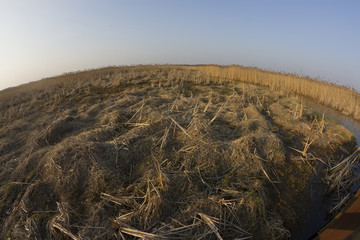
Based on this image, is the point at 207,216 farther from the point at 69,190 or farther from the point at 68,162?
the point at 68,162

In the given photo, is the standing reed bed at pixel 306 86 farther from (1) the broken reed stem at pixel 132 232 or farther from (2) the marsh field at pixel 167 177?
(1) the broken reed stem at pixel 132 232

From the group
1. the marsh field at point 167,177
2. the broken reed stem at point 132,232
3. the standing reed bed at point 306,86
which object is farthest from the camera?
the standing reed bed at point 306,86

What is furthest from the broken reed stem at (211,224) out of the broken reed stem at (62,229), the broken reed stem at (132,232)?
the broken reed stem at (62,229)

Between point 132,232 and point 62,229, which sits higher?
point 62,229

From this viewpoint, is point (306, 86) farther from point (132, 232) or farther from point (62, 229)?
point (62, 229)

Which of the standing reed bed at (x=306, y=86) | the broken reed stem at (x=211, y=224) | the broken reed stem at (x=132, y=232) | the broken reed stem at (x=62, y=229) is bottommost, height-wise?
the broken reed stem at (x=211, y=224)

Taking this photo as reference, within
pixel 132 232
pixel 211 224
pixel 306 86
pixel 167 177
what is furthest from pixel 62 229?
pixel 306 86

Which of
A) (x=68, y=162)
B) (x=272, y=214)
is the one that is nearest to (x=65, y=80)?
(x=68, y=162)

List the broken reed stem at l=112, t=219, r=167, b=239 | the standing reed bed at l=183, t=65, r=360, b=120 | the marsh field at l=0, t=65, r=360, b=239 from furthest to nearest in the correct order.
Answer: the standing reed bed at l=183, t=65, r=360, b=120, the marsh field at l=0, t=65, r=360, b=239, the broken reed stem at l=112, t=219, r=167, b=239

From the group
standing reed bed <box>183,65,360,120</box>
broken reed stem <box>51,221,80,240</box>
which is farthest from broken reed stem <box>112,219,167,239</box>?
standing reed bed <box>183,65,360,120</box>

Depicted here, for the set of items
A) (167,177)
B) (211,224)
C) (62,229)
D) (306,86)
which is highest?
(306,86)

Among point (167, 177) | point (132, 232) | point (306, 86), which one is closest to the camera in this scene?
point (132, 232)

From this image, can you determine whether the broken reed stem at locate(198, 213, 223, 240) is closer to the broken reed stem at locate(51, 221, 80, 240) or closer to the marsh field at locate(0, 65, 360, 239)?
the marsh field at locate(0, 65, 360, 239)

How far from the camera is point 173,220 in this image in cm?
281
